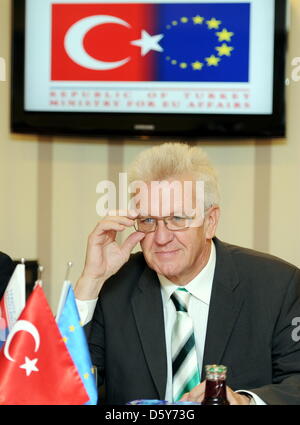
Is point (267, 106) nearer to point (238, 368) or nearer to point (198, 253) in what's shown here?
point (198, 253)

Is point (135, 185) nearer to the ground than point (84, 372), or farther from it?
farther from it

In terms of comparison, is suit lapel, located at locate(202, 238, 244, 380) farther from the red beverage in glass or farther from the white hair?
the red beverage in glass

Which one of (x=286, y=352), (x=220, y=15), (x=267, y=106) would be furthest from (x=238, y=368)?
(x=220, y=15)

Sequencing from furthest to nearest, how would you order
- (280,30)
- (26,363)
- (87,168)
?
(87,168)
(280,30)
(26,363)

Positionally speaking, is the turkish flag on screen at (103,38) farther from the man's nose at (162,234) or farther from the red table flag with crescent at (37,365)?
the red table flag with crescent at (37,365)

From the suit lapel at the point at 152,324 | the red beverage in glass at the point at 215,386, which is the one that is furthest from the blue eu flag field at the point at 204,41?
the red beverage in glass at the point at 215,386

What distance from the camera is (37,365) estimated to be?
1.60 meters

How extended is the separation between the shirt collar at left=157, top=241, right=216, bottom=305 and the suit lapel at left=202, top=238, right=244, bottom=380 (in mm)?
24

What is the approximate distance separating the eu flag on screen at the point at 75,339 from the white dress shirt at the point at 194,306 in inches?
17.2

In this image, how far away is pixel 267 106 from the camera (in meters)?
3.34

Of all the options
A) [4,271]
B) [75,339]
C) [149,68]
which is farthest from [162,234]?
[149,68]

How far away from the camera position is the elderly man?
2.09 m

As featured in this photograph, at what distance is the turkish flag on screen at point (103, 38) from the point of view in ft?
11.1
